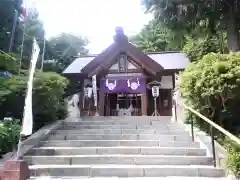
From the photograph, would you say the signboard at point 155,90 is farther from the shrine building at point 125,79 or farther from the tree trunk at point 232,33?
the tree trunk at point 232,33

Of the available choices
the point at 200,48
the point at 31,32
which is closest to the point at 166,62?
the point at 200,48

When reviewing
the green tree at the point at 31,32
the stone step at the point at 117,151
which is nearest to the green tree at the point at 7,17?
the green tree at the point at 31,32

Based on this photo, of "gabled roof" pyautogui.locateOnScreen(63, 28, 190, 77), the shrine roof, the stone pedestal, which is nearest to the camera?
the stone pedestal

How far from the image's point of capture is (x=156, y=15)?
44.2ft

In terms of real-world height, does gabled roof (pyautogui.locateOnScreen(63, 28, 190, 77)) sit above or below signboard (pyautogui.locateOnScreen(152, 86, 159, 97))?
above

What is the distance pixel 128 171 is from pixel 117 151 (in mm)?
1280

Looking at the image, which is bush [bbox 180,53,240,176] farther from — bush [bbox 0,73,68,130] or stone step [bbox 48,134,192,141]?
bush [bbox 0,73,68,130]

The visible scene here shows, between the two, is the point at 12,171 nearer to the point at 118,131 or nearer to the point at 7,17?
the point at 118,131

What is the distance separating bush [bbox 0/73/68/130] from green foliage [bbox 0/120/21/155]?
5.30 ft

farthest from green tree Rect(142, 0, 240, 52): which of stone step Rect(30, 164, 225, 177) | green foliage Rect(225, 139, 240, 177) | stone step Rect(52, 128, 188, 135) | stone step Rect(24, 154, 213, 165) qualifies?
green foliage Rect(225, 139, 240, 177)

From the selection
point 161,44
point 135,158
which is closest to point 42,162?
point 135,158

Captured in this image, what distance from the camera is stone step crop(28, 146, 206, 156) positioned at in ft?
23.4

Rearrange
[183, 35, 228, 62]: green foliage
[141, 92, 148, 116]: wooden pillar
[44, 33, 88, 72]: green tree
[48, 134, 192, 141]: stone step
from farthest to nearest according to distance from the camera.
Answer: [44, 33, 88, 72]: green tree < [183, 35, 228, 62]: green foliage < [141, 92, 148, 116]: wooden pillar < [48, 134, 192, 141]: stone step

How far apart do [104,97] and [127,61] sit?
2.49 metres
